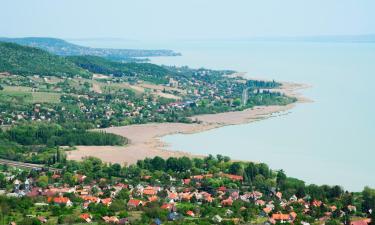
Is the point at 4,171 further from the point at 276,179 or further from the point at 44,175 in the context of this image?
the point at 276,179

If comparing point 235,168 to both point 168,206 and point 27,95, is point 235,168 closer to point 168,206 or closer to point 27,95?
point 168,206

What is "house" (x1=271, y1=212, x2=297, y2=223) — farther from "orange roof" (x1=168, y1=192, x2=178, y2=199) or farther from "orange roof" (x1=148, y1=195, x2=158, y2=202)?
"orange roof" (x1=148, y1=195, x2=158, y2=202)

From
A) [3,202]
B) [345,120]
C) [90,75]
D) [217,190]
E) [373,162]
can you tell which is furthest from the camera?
[90,75]

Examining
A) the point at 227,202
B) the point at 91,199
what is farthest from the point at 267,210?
the point at 91,199

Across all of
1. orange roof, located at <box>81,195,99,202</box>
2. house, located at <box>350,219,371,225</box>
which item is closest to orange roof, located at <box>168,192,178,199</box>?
orange roof, located at <box>81,195,99,202</box>

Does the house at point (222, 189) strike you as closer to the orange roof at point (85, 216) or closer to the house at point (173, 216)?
the house at point (173, 216)

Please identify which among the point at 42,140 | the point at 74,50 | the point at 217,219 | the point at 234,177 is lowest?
the point at 74,50

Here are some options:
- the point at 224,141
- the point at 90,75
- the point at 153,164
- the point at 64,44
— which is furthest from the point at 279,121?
the point at 64,44
